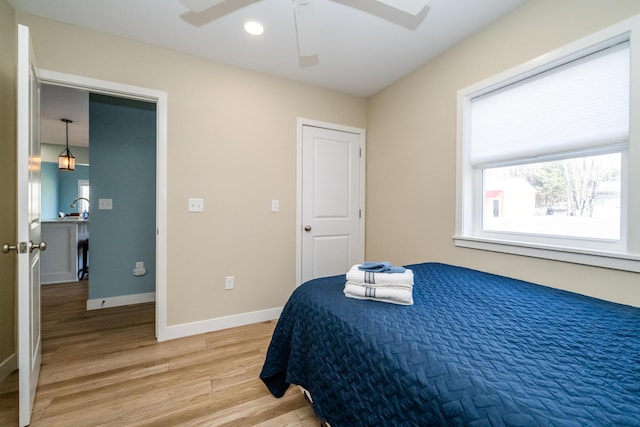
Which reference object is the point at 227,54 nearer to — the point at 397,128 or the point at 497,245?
the point at 397,128

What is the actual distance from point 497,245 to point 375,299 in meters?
1.15

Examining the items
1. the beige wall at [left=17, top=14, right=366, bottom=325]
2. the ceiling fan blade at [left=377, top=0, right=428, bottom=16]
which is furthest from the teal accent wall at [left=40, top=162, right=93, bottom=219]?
the ceiling fan blade at [left=377, top=0, right=428, bottom=16]

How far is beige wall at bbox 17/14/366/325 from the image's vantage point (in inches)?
82.3

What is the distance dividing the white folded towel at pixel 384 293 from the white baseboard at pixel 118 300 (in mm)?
2975

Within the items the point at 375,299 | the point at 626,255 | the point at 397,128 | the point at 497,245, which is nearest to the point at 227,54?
the point at 397,128

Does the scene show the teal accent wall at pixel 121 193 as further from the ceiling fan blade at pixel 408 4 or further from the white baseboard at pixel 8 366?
the ceiling fan blade at pixel 408 4

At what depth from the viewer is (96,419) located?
140cm

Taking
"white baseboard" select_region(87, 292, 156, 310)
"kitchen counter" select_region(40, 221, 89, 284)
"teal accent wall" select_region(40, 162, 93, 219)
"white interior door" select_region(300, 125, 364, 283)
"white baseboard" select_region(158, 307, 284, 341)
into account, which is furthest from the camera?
"teal accent wall" select_region(40, 162, 93, 219)

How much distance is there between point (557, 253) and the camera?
5.18 ft

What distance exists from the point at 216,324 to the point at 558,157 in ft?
9.38

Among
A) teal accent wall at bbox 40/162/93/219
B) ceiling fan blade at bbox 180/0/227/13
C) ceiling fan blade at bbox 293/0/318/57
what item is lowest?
teal accent wall at bbox 40/162/93/219

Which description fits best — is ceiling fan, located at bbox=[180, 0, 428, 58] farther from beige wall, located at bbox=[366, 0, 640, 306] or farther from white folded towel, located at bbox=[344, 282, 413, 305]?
white folded towel, located at bbox=[344, 282, 413, 305]

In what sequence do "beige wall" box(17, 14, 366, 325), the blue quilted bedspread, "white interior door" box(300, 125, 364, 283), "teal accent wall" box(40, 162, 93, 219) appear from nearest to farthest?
the blue quilted bedspread
"beige wall" box(17, 14, 366, 325)
"white interior door" box(300, 125, 364, 283)
"teal accent wall" box(40, 162, 93, 219)

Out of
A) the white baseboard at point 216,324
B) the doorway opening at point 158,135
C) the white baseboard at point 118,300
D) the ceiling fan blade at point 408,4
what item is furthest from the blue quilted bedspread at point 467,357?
the white baseboard at point 118,300
